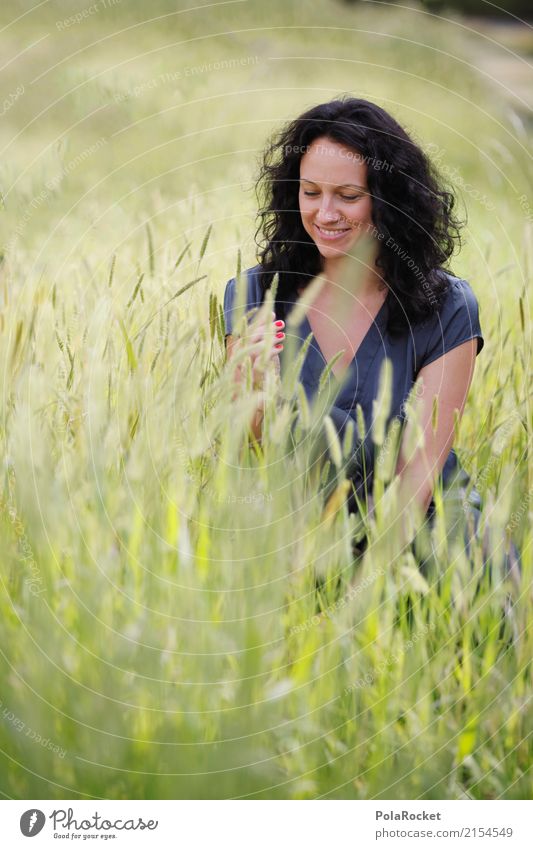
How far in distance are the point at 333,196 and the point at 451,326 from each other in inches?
11.7

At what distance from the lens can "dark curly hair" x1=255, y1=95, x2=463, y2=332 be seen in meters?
1.54

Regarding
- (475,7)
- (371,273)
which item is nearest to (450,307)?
(371,273)

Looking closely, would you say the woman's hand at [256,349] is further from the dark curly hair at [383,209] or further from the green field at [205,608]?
the dark curly hair at [383,209]

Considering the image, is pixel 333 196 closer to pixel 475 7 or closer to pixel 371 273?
pixel 371 273

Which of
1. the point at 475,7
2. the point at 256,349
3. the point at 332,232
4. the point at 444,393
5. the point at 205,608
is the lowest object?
the point at 205,608

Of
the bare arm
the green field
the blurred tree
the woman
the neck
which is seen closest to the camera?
the green field

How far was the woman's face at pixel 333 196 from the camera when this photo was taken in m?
1.53

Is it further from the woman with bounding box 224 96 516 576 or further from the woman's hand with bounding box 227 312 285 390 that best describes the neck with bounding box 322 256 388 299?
the woman's hand with bounding box 227 312 285 390
